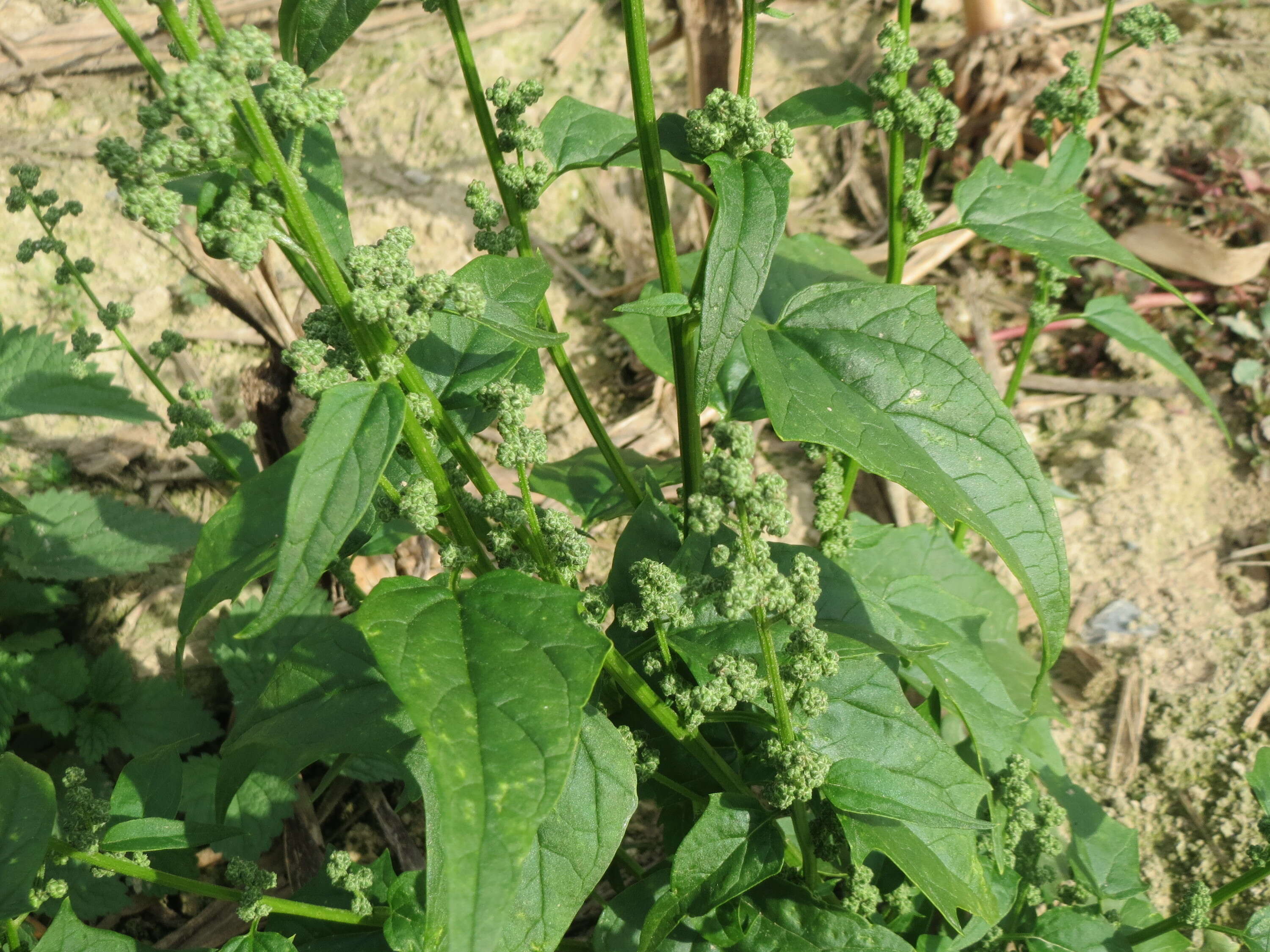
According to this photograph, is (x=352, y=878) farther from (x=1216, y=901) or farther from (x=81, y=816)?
(x=1216, y=901)

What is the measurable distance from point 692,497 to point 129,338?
14.3 feet

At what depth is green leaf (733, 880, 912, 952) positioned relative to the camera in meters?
2.17

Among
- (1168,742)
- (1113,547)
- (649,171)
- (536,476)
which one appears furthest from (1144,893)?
(649,171)

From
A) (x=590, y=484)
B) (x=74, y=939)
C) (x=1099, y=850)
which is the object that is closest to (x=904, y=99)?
(x=590, y=484)

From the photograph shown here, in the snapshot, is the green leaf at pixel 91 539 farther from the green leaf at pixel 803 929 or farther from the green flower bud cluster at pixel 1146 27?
the green flower bud cluster at pixel 1146 27

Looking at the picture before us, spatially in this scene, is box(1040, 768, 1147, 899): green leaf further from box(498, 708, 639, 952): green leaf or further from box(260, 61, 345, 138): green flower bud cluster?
box(260, 61, 345, 138): green flower bud cluster

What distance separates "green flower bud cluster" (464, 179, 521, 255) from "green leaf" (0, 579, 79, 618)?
8.79 feet

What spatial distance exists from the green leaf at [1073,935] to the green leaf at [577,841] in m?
1.41

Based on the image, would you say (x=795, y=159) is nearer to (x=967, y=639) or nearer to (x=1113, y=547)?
(x=1113, y=547)

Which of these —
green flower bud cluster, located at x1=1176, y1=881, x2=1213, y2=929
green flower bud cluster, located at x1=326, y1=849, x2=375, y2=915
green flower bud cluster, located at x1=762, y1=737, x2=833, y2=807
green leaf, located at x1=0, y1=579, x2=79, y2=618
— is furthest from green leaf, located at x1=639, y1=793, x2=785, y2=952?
green leaf, located at x1=0, y1=579, x2=79, y2=618

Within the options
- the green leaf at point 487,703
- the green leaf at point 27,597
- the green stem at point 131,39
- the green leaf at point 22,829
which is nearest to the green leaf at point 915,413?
the green leaf at point 487,703

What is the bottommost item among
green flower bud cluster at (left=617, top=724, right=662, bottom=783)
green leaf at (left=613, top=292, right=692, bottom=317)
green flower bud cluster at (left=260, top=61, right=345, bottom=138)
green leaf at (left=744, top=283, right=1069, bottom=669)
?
green flower bud cluster at (left=617, top=724, right=662, bottom=783)

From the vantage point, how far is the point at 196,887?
2.21m

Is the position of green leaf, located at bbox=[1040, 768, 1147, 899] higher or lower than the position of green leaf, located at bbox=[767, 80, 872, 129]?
lower
